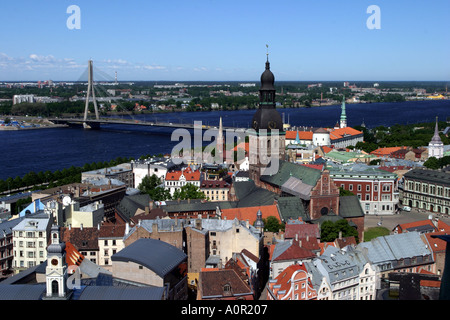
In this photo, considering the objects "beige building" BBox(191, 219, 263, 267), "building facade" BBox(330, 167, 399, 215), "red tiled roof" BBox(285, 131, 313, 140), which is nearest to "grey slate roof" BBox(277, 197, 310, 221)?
"beige building" BBox(191, 219, 263, 267)

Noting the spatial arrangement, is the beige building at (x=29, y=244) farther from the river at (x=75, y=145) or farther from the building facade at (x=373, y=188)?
the river at (x=75, y=145)

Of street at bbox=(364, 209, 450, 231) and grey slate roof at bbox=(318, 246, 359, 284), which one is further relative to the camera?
street at bbox=(364, 209, 450, 231)

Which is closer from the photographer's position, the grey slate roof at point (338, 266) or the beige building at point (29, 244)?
the grey slate roof at point (338, 266)

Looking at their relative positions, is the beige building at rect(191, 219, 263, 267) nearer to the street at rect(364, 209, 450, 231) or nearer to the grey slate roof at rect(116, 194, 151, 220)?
the grey slate roof at rect(116, 194, 151, 220)

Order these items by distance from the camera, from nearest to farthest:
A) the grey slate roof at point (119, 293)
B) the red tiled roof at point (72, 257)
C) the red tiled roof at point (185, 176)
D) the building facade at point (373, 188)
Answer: the grey slate roof at point (119, 293), the red tiled roof at point (72, 257), the building facade at point (373, 188), the red tiled roof at point (185, 176)

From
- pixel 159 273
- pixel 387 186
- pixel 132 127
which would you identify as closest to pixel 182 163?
pixel 387 186

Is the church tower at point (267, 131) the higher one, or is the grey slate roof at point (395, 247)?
the church tower at point (267, 131)

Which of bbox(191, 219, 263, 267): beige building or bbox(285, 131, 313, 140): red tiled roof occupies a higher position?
bbox(285, 131, 313, 140): red tiled roof

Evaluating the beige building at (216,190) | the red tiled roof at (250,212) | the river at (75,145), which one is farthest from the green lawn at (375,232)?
the river at (75,145)

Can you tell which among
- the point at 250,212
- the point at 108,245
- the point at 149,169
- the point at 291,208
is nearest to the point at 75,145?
the point at 149,169
